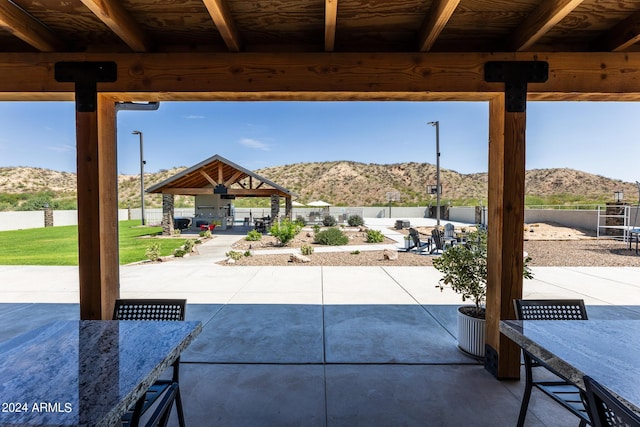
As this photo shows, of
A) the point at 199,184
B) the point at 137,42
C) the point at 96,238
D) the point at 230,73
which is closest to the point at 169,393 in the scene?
the point at 96,238

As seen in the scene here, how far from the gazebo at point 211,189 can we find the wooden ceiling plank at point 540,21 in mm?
14877

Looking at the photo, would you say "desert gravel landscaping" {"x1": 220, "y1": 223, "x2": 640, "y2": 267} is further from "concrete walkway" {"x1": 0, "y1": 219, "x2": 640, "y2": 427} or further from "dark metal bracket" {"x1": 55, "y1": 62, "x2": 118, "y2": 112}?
"dark metal bracket" {"x1": 55, "y1": 62, "x2": 118, "y2": 112}

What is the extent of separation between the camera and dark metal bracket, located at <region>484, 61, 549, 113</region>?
297 cm

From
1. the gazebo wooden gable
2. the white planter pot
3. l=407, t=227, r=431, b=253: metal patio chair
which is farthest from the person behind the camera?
l=407, t=227, r=431, b=253: metal patio chair

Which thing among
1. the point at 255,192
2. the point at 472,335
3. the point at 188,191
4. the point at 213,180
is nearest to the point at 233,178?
the point at 213,180

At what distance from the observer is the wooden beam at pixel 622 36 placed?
104 inches

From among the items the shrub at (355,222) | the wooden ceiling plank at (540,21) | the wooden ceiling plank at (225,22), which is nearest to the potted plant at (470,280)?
the wooden ceiling plank at (540,21)

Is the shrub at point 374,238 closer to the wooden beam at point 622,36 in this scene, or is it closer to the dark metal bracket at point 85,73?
the wooden beam at point 622,36

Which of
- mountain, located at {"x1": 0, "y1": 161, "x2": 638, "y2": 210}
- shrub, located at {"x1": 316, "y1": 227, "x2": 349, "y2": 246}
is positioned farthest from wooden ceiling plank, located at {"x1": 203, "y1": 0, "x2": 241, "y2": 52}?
mountain, located at {"x1": 0, "y1": 161, "x2": 638, "y2": 210}

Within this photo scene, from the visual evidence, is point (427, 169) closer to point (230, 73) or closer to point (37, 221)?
point (37, 221)

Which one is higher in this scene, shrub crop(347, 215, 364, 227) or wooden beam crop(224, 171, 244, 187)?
wooden beam crop(224, 171, 244, 187)

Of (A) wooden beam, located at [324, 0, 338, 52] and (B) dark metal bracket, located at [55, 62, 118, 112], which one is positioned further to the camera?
(B) dark metal bracket, located at [55, 62, 118, 112]

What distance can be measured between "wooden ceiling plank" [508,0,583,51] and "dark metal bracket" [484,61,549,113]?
0.52 feet

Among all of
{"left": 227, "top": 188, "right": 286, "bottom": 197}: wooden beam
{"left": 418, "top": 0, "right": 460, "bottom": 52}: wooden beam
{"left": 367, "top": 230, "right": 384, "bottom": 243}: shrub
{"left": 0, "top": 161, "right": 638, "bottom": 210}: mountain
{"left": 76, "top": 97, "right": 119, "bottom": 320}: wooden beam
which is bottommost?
{"left": 367, "top": 230, "right": 384, "bottom": 243}: shrub
